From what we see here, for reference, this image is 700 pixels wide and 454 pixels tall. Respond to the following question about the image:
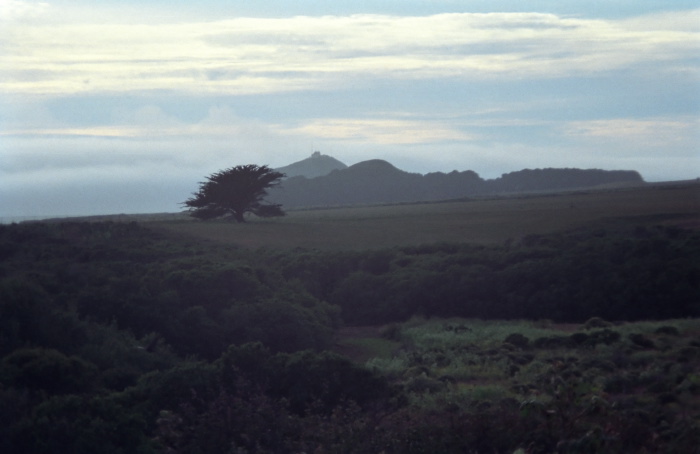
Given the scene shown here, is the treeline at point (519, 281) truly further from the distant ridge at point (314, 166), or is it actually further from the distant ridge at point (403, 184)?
the distant ridge at point (314, 166)

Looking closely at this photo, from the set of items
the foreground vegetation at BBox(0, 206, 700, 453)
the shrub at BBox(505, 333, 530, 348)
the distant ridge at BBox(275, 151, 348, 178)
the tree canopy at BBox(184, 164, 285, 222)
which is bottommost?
the shrub at BBox(505, 333, 530, 348)

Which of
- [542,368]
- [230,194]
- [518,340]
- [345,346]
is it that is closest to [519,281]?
[345,346]

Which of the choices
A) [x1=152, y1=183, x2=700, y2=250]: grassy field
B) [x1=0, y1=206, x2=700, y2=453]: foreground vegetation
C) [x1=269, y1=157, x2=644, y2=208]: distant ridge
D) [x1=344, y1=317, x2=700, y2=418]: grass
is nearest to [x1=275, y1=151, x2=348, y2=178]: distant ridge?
[x1=269, y1=157, x2=644, y2=208]: distant ridge

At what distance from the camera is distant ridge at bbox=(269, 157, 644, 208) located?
87.8 m

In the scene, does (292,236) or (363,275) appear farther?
(292,236)

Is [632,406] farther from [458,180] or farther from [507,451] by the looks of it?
[458,180]

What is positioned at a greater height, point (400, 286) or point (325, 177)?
point (325, 177)

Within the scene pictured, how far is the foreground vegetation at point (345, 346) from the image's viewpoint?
723 centimetres

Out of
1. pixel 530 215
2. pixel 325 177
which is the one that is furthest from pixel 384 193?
pixel 530 215

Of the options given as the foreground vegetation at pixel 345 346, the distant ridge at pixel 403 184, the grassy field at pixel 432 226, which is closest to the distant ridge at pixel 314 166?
the distant ridge at pixel 403 184

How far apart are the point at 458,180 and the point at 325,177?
1911 centimetres

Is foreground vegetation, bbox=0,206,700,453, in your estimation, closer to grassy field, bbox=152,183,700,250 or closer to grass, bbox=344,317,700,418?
grass, bbox=344,317,700,418

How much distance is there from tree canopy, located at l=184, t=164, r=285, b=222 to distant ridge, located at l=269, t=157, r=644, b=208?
41.1m

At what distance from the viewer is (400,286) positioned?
24781mm
